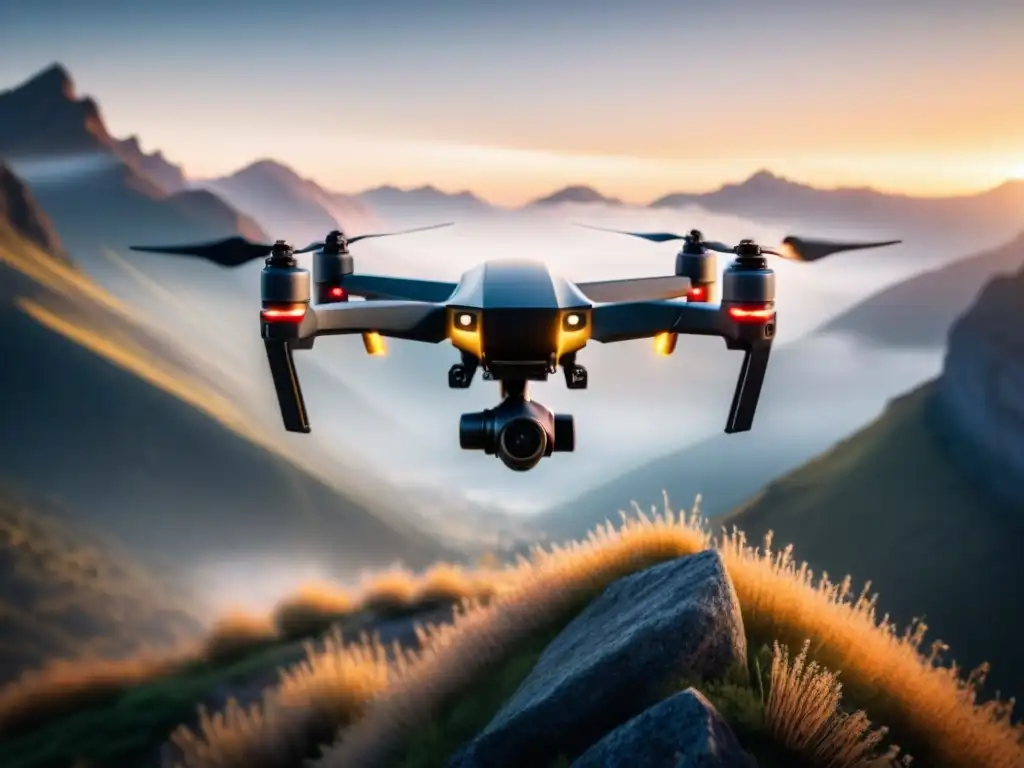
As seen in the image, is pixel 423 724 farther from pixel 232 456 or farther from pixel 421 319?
pixel 232 456

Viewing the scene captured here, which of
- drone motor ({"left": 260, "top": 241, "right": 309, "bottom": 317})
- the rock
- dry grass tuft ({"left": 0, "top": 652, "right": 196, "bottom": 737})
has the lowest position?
dry grass tuft ({"left": 0, "top": 652, "right": 196, "bottom": 737})

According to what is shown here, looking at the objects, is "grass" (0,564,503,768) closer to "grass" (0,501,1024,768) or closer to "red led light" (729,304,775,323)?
"grass" (0,501,1024,768)

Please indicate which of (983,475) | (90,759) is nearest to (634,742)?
(90,759)

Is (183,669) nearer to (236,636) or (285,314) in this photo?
(236,636)

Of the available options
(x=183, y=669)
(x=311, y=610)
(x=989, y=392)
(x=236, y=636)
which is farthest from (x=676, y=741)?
(x=989, y=392)

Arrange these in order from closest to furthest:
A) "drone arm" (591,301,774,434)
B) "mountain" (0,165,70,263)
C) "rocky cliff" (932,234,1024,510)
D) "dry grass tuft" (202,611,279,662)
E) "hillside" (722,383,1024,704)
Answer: "drone arm" (591,301,774,434)
"dry grass tuft" (202,611,279,662)
"hillside" (722,383,1024,704)
"rocky cliff" (932,234,1024,510)
"mountain" (0,165,70,263)

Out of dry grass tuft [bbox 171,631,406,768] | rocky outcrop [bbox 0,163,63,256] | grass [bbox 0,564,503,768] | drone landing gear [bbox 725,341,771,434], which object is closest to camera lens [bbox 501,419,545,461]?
drone landing gear [bbox 725,341,771,434]

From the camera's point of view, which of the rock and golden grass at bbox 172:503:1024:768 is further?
golden grass at bbox 172:503:1024:768

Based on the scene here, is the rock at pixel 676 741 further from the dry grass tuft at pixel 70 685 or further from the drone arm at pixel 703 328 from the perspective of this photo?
the dry grass tuft at pixel 70 685
